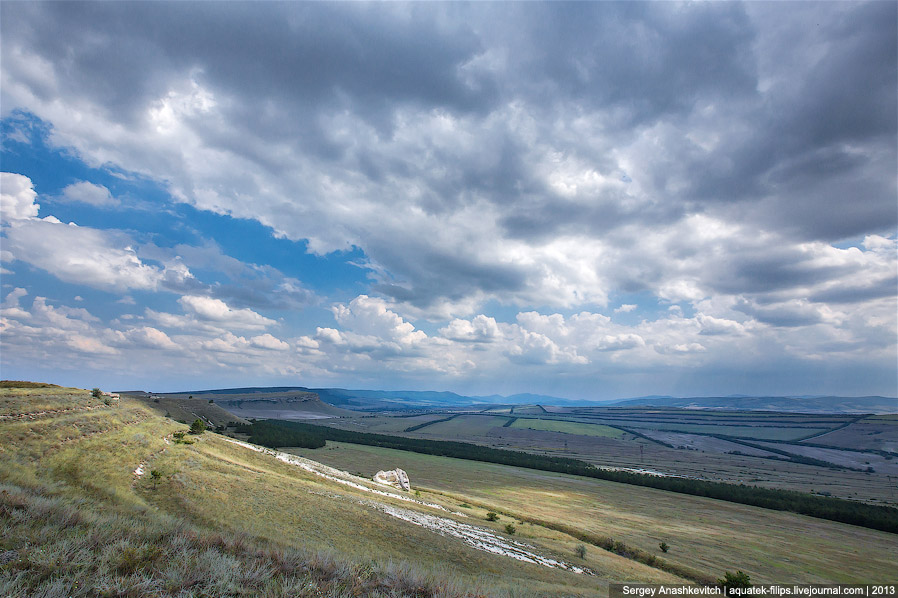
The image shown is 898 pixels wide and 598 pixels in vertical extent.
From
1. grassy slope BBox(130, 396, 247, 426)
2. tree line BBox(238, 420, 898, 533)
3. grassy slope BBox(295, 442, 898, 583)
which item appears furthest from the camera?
grassy slope BBox(130, 396, 247, 426)

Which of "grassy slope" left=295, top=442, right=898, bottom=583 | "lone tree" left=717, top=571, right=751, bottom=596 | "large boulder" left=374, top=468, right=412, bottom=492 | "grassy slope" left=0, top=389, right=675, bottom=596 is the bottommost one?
"grassy slope" left=295, top=442, right=898, bottom=583

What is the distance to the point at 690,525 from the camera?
182 ft

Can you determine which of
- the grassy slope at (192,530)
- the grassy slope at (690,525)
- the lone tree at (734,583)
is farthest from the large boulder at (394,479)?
the lone tree at (734,583)

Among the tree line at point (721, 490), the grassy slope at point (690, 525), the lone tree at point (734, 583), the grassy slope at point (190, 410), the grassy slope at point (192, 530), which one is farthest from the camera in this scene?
the grassy slope at point (190, 410)

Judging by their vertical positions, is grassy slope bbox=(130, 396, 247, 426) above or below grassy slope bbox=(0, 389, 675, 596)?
below

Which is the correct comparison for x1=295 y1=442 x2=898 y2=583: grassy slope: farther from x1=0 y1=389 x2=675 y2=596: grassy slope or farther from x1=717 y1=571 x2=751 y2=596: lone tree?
x1=0 y1=389 x2=675 y2=596: grassy slope

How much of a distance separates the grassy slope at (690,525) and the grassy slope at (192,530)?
14.3 metres

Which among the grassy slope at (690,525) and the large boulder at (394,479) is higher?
the large boulder at (394,479)

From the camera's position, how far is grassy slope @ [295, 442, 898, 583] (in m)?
39.1

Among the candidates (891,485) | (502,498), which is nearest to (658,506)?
(502,498)

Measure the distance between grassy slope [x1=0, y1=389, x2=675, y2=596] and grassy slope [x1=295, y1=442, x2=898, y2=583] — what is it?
14.3 m

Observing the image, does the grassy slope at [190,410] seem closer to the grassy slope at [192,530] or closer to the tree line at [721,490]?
the tree line at [721,490]

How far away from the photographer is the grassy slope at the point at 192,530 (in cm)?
909

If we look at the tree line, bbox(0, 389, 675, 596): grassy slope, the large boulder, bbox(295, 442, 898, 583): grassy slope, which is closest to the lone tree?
bbox(0, 389, 675, 596): grassy slope
